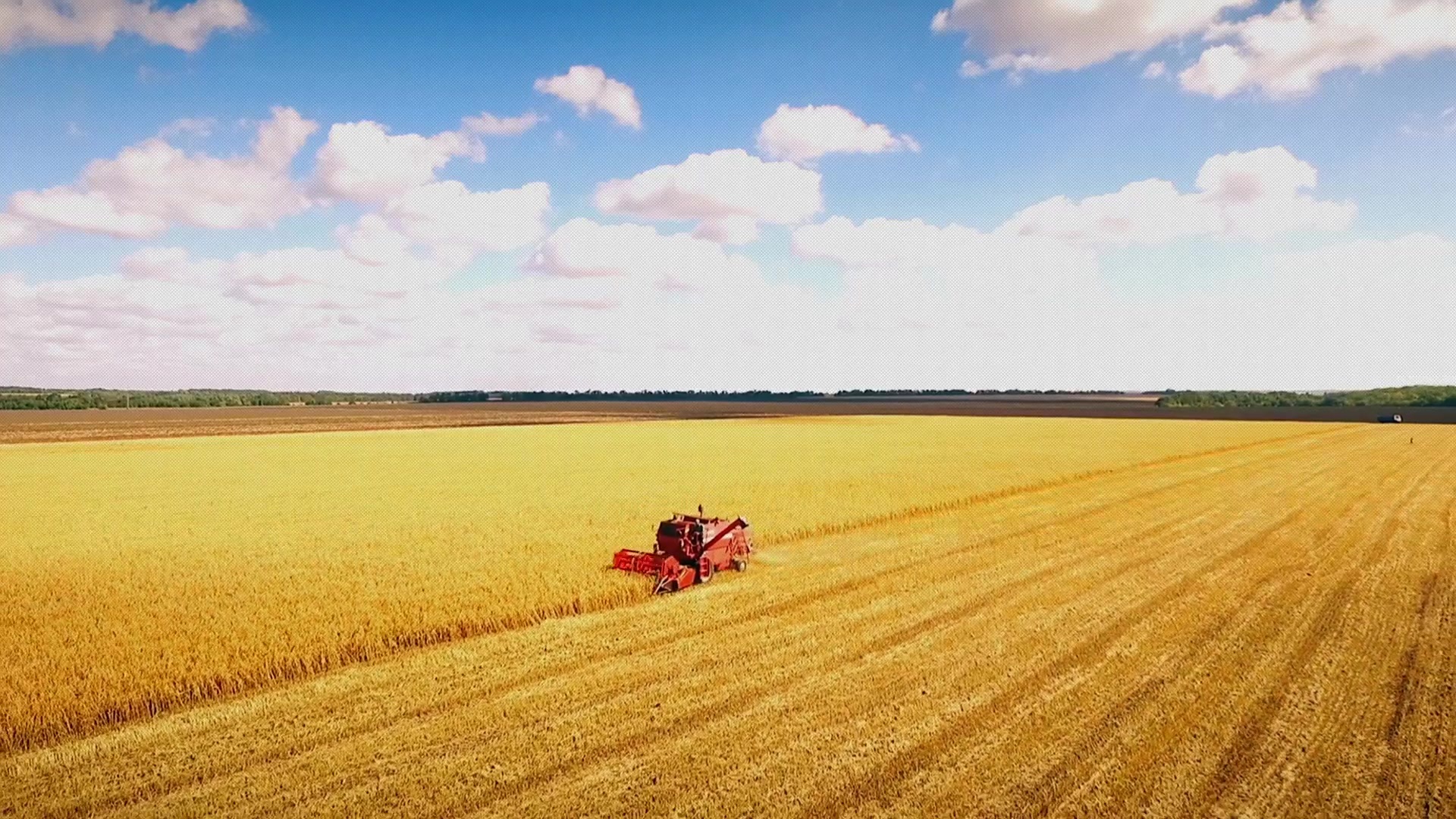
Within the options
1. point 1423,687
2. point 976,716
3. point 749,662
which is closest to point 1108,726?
point 976,716

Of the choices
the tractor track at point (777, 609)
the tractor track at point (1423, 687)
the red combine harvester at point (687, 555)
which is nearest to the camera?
the tractor track at point (1423, 687)

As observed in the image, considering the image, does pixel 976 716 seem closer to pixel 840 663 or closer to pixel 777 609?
pixel 840 663

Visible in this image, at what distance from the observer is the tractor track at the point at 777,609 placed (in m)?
7.34

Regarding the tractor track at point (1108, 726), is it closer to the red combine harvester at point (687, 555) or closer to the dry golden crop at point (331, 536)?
the red combine harvester at point (687, 555)

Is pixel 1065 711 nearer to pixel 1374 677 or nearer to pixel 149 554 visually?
pixel 1374 677

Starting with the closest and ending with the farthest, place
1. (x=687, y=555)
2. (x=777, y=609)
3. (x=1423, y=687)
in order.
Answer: (x=1423, y=687), (x=777, y=609), (x=687, y=555)

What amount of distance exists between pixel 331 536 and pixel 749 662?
14035 mm

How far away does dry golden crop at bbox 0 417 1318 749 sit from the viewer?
10.3 meters

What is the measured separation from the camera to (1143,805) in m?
6.73

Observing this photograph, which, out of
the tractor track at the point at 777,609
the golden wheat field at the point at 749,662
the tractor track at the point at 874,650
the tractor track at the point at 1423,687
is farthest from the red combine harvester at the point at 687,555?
the tractor track at the point at 1423,687

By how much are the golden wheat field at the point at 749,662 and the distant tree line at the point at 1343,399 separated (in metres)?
145

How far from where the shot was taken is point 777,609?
502 inches

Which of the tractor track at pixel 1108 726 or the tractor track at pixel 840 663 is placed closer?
the tractor track at pixel 1108 726

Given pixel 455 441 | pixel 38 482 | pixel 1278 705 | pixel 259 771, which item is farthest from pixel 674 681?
pixel 455 441
